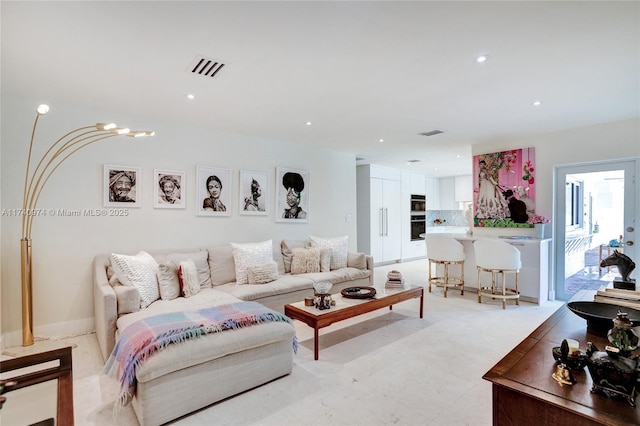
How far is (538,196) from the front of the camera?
4633mm

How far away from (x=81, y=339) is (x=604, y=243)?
20.4 ft

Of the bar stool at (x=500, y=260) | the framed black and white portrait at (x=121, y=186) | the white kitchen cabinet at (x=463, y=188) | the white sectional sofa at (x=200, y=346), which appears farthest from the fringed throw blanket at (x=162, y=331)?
the white kitchen cabinet at (x=463, y=188)

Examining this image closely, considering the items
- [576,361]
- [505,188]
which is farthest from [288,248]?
[576,361]

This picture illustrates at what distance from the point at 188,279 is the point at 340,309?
158cm

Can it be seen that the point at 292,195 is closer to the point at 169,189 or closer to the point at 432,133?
the point at 169,189

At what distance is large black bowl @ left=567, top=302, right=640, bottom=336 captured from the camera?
4.99 feet

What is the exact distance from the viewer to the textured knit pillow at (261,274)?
12.2ft

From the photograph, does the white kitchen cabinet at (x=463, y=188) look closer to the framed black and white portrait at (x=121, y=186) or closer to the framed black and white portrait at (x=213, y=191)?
the framed black and white portrait at (x=213, y=191)

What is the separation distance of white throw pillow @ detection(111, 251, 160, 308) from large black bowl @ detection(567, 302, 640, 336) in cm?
320

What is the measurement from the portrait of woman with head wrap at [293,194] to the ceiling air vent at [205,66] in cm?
239

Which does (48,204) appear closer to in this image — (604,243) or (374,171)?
(374,171)

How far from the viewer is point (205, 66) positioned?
2484 millimetres

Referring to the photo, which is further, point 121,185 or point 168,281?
point 121,185

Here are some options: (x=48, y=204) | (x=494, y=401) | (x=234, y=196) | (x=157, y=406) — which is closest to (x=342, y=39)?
(x=494, y=401)
